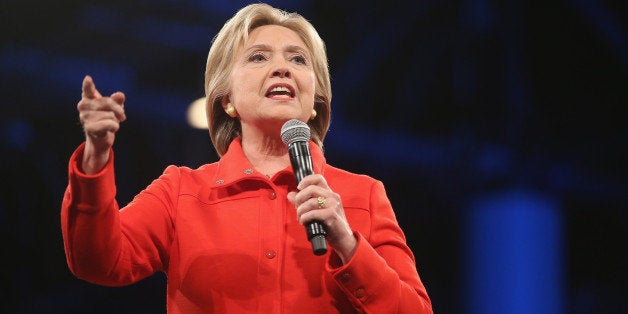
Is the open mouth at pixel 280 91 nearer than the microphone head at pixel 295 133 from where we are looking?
No

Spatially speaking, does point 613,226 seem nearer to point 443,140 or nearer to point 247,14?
point 443,140

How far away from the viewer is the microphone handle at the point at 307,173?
4.04 feet

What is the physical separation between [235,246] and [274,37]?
0.65 metres

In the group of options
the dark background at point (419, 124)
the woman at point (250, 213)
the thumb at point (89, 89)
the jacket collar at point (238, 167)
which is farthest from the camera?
the dark background at point (419, 124)

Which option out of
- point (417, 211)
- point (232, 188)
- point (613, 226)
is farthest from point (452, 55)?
point (232, 188)

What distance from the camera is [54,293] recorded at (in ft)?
10.7

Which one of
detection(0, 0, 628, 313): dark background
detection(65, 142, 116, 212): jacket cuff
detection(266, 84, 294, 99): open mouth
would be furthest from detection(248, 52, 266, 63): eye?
detection(0, 0, 628, 313): dark background

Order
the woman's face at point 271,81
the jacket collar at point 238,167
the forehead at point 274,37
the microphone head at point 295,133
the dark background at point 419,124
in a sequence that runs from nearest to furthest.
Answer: the microphone head at point 295,133 → the jacket collar at point 238,167 → the woman's face at point 271,81 → the forehead at point 274,37 → the dark background at point 419,124

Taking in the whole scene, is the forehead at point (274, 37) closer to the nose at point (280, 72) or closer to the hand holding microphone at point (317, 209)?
the nose at point (280, 72)

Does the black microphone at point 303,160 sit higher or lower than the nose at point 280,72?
lower

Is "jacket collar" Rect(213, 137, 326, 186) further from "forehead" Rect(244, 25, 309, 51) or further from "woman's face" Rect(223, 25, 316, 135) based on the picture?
"forehead" Rect(244, 25, 309, 51)

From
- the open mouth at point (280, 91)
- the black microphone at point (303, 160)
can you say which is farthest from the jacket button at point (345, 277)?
the open mouth at point (280, 91)

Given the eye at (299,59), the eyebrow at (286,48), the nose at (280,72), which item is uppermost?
the eyebrow at (286,48)

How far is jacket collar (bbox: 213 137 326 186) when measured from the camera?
166 cm
